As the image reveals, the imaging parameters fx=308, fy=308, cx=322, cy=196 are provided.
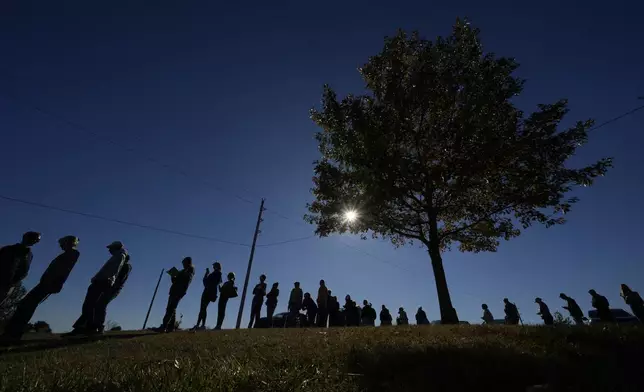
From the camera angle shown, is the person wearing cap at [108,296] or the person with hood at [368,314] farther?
the person with hood at [368,314]

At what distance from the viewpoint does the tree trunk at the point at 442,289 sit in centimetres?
1168

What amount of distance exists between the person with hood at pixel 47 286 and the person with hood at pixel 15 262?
0.71 m

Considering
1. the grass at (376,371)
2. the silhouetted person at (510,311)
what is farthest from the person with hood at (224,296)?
the silhouetted person at (510,311)

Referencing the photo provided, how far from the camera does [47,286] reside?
663 cm

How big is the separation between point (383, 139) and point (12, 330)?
11.6 m

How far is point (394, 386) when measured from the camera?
2.75m

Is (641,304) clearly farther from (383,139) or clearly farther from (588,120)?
(383,139)

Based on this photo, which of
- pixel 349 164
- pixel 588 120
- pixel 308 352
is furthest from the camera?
pixel 349 164

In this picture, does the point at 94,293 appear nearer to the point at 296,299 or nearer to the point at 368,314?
the point at 296,299

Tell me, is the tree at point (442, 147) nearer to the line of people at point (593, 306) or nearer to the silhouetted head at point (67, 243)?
the line of people at point (593, 306)

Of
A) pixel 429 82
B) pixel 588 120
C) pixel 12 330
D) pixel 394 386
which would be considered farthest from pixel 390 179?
pixel 12 330

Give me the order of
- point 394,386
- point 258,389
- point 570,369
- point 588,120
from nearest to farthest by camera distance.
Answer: point 258,389 → point 394,386 → point 570,369 → point 588,120

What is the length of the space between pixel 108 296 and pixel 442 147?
12.4 m

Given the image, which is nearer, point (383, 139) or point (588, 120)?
point (588, 120)
